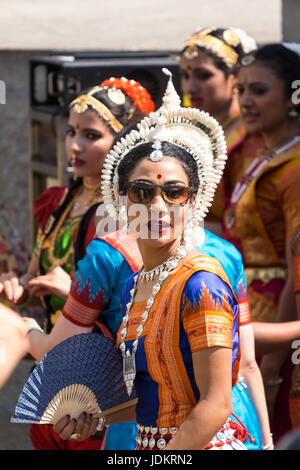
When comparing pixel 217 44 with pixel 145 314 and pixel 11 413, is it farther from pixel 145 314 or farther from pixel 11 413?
pixel 145 314

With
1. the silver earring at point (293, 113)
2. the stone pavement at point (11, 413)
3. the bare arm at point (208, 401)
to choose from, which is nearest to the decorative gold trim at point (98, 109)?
the silver earring at point (293, 113)

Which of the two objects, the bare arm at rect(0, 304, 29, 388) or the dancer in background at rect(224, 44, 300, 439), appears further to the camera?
the dancer in background at rect(224, 44, 300, 439)

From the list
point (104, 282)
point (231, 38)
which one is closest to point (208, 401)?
point (104, 282)

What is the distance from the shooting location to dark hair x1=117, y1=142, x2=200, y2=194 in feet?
9.06

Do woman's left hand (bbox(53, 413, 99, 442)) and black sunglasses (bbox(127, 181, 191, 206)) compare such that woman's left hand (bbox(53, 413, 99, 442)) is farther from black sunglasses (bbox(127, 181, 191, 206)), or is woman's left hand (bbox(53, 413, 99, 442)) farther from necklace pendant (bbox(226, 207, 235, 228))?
necklace pendant (bbox(226, 207, 235, 228))

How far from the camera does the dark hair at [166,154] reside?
2762 mm

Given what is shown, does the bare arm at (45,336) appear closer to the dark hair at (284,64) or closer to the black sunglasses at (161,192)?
the black sunglasses at (161,192)

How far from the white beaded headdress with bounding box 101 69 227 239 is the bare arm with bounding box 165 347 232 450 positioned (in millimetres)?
494

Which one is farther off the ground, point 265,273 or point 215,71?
point 215,71

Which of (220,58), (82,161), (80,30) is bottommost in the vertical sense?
(82,161)

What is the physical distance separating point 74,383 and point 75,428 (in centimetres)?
16

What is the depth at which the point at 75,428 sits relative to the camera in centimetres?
272

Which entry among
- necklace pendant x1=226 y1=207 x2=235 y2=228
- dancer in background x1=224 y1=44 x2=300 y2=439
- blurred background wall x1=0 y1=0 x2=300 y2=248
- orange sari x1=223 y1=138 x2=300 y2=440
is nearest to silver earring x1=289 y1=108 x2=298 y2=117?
dancer in background x1=224 y1=44 x2=300 y2=439

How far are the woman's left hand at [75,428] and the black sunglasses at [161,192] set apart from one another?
0.64 m
